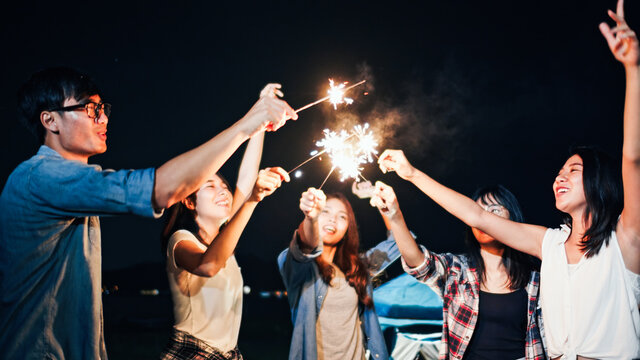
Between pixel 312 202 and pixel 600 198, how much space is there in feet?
6.23

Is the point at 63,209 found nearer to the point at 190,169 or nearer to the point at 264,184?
the point at 190,169

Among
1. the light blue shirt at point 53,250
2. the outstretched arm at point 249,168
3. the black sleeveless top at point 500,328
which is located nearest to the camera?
the light blue shirt at point 53,250

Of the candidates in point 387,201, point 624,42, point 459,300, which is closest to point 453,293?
point 459,300

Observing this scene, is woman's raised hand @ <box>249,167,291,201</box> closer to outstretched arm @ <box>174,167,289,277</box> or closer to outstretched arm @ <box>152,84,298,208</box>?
outstretched arm @ <box>174,167,289,277</box>

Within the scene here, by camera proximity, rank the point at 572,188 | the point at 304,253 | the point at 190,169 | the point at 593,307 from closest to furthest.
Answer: the point at 190,169 → the point at 593,307 → the point at 572,188 → the point at 304,253

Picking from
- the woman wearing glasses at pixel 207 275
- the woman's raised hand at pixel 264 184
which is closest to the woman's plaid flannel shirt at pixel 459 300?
the woman's raised hand at pixel 264 184

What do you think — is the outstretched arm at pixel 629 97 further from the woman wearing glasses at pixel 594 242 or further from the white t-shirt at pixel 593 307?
the white t-shirt at pixel 593 307

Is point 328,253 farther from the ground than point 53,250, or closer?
farther from the ground

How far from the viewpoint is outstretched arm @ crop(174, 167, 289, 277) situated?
7.54 feet

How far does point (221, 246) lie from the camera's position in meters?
2.32

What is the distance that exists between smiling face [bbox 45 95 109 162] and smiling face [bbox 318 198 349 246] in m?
2.32

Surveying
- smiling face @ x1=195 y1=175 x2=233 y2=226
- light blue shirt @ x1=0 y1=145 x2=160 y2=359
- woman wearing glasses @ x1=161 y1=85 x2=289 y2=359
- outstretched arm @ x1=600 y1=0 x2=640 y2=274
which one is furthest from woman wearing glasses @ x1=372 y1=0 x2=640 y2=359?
light blue shirt @ x1=0 y1=145 x2=160 y2=359

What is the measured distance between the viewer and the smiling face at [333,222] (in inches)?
150

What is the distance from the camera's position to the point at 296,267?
3.56 meters
